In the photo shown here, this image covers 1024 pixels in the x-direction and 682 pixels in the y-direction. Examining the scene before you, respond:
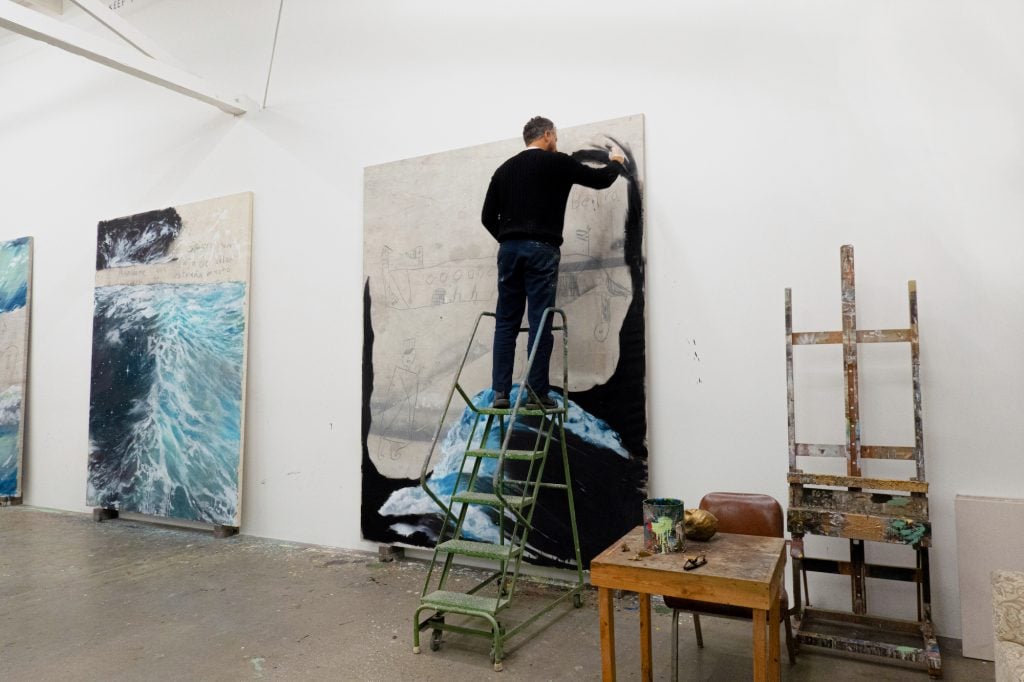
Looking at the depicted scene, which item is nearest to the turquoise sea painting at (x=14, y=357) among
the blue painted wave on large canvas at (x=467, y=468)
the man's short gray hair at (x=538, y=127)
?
the blue painted wave on large canvas at (x=467, y=468)

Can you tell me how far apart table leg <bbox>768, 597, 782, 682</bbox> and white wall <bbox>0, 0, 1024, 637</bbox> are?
3.64 ft

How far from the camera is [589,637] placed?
3.03 metres

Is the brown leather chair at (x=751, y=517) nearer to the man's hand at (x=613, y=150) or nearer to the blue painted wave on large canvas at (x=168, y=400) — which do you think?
the man's hand at (x=613, y=150)

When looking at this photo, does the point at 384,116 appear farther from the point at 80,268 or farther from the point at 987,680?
the point at 987,680

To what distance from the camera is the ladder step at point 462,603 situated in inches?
111

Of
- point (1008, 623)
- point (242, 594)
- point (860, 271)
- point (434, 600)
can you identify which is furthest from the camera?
point (242, 594)

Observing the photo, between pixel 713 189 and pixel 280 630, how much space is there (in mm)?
3116

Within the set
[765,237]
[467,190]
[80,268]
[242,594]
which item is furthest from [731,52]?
[80,268]

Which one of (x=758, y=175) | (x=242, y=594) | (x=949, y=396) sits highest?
(x=758, y=175)

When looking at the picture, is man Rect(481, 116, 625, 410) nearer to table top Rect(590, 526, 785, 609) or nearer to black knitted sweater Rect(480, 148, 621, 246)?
black knitted sweater Rect(480, 148, 621, 246)

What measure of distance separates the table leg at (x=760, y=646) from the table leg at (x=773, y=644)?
8.5 inches

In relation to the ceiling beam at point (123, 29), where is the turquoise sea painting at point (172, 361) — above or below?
below

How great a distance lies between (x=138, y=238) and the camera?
18.9 ft

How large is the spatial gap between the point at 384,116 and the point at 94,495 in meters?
4.09
